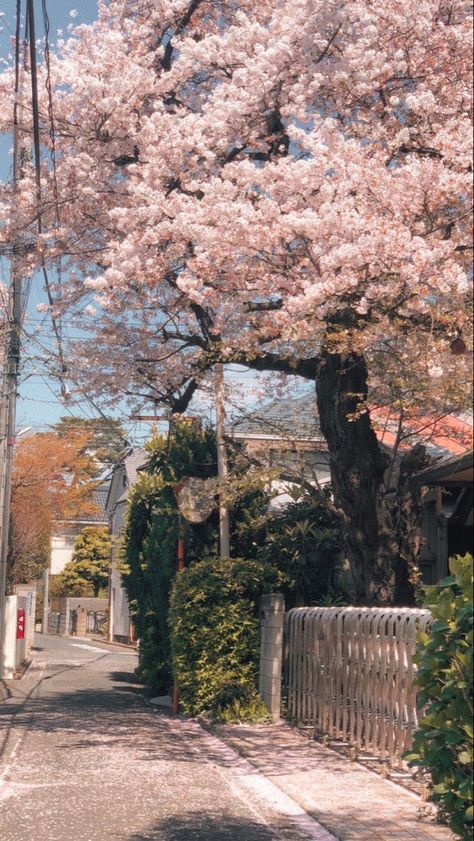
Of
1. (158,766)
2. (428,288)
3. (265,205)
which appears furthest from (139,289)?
(158,766)

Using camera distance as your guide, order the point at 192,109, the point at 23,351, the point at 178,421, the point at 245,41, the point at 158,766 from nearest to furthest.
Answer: the point at 158,766 < the point at 245,41 < the point at 192,109 < the point at 178,421 < the point at 23,351

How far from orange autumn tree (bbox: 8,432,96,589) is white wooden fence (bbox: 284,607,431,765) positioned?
25584 mm

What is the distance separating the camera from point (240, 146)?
1417cm

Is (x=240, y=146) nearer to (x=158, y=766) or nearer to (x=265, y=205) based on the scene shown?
(x=265, y=205)

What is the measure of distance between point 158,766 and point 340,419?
4751 millimetres

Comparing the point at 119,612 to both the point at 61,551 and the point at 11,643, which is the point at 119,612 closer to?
the point at 61,551

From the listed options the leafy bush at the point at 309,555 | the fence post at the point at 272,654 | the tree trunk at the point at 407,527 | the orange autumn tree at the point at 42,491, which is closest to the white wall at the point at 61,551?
the orange autumn tree at the point at 42,491

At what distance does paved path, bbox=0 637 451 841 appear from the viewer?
7.72 metres

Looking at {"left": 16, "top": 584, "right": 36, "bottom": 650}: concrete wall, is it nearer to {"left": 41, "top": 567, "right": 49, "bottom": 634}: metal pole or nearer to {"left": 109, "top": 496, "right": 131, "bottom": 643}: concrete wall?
{"left": 109, "top": 496, "right": 131, "bottom": 643}: concrete wall

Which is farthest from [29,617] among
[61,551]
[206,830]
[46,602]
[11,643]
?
[61,551]

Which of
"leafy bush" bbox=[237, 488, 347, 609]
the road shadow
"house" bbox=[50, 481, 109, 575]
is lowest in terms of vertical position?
the road shadow

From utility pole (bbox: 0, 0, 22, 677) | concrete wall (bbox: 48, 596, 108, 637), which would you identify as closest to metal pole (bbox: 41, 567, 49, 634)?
concrete wall (bbox: 48, 596, 108, 637)

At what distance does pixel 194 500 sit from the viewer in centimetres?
1645

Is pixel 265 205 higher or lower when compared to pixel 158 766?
higher
